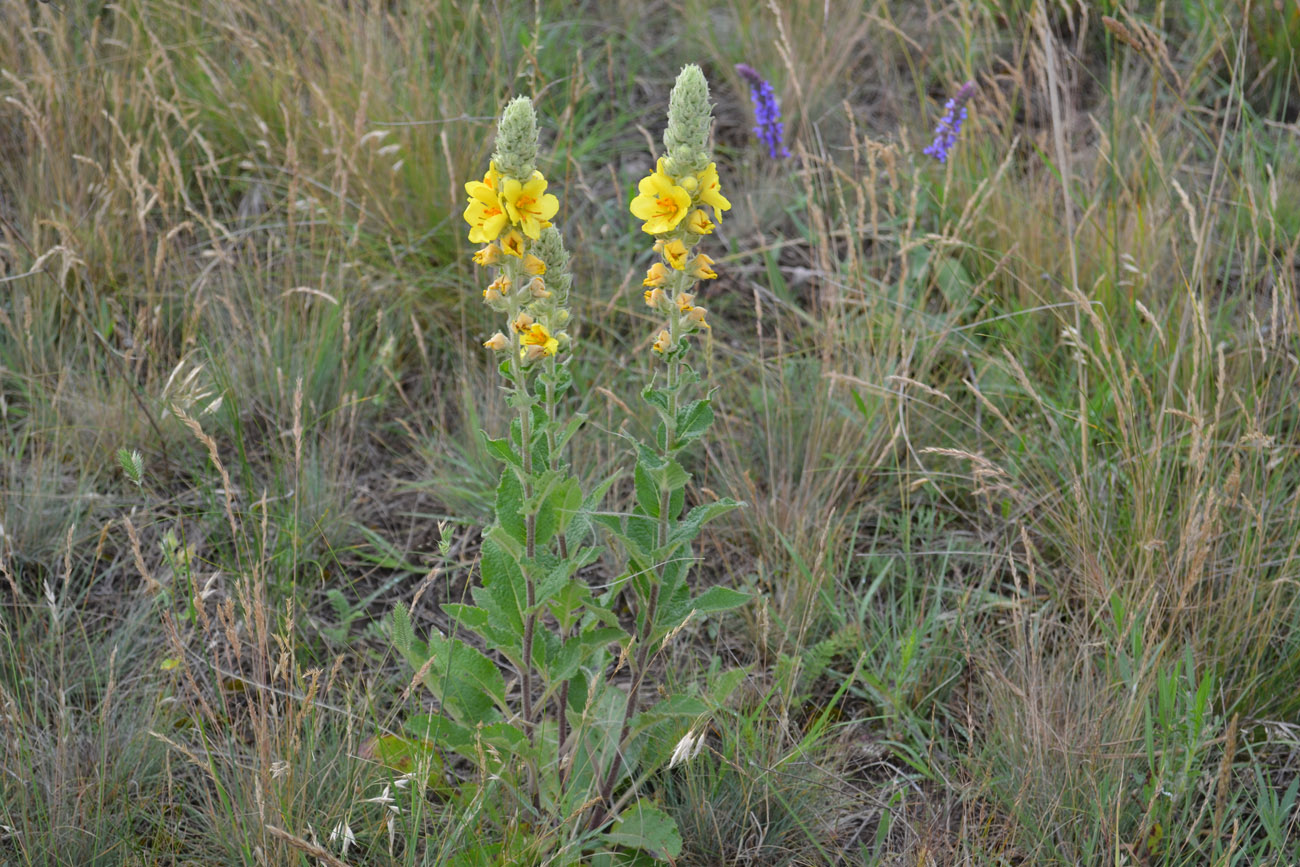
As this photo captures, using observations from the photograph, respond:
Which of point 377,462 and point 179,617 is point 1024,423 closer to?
point 377,462

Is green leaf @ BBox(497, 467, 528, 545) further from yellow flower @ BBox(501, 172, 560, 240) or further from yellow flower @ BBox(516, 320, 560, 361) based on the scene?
yellow flower @ BBox(501, 172, 560, 240)

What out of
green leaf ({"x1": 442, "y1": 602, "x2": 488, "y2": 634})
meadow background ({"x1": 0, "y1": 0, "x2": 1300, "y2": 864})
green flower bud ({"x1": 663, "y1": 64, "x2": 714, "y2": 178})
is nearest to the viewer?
green flower bud ({"x1": 663, "y1": 64, "x2": 714, "y2": 178})

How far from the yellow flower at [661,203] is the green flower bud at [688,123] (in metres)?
0.02

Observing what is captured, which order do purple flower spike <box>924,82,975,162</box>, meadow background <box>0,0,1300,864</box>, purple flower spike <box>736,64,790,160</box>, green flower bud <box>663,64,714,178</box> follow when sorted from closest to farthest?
Result: green flower bud <box>663,64,714,178</box> → meadow background <box>0,0,1300,864</box> → purple flower spike <box>924,82,975,162</box> → purple flower spike <box>736,64,790,160</box>

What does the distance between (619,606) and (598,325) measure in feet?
2.70

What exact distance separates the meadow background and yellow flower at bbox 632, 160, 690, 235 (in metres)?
0.48

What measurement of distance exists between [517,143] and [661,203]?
0.21m

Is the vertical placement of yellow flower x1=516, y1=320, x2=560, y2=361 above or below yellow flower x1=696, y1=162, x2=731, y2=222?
below

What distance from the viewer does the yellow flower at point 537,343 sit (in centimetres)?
135

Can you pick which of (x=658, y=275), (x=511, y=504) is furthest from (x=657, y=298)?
(x=511, y=504)

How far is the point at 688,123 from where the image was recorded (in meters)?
1.29

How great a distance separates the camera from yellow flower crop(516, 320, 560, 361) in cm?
135

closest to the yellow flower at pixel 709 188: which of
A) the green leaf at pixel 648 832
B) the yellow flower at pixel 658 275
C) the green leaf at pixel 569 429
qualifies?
the yellow flower at pixel 658 275

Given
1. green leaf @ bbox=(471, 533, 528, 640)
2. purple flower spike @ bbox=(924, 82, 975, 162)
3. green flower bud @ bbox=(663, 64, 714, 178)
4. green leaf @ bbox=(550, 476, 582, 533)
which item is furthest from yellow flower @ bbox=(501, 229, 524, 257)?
purple flower spike @ bbox=(924, 82, 975, 162)
